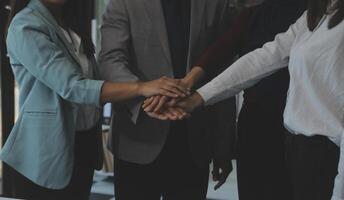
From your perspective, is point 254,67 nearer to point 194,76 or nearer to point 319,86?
point 194,76

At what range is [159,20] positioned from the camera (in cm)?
165

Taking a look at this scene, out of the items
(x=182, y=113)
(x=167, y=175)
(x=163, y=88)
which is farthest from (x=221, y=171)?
(x=163, y=88)

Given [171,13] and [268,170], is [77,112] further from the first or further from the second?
[268,170]

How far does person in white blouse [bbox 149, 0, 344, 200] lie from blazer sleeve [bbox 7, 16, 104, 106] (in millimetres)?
678

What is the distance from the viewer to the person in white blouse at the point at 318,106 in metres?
1.14

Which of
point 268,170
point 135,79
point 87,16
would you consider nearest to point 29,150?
point 135,79

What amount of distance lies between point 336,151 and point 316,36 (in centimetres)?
30

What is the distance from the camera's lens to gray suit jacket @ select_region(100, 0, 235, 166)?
64.9 inches

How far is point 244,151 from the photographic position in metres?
1.64

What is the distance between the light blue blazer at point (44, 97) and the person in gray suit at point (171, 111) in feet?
0.58

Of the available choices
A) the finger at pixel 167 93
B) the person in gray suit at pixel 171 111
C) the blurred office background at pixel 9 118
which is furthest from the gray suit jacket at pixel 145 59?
the blurred office background at pixel 9 118

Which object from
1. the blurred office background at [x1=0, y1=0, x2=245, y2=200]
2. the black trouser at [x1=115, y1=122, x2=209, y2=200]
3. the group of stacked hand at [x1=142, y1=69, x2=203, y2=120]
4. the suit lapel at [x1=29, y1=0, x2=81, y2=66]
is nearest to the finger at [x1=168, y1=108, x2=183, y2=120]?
the group of stacked hand at [x1=142, y1=69, x2=203, y2=120]

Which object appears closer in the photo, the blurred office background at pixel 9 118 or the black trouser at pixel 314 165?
the black trouser at pixel 314 165

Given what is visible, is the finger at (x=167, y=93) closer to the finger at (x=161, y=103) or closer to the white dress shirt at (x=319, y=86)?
the finger at (x=161, y=103)
